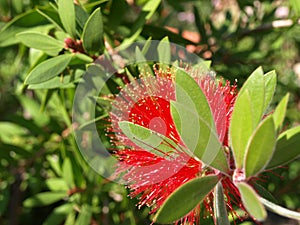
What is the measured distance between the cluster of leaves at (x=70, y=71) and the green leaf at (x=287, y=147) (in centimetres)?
39

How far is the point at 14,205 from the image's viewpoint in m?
1.64

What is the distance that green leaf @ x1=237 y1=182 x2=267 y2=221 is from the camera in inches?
18.8

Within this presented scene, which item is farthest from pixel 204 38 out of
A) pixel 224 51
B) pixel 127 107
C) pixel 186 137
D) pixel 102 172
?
pixel 186 137

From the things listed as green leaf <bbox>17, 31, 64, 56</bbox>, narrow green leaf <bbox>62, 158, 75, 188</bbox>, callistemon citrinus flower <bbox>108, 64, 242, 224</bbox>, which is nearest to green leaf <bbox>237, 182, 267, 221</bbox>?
callistemon citrinus flower <bbox>108, 64, 242, 224</bbox>

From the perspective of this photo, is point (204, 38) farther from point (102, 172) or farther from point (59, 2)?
point (59, 2)

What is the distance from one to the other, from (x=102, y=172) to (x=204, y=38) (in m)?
0.48

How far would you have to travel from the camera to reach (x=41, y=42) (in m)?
0.87

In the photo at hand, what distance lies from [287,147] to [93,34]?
42cm

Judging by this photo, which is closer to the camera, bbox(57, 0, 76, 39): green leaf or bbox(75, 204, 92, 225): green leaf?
bbox(57, 0, 76, 39): green leaf

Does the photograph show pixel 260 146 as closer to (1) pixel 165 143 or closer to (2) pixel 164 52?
(1) pixel 165 143

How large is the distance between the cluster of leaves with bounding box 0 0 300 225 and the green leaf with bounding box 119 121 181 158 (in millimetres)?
263

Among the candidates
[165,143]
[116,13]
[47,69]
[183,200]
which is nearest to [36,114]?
[116,13]

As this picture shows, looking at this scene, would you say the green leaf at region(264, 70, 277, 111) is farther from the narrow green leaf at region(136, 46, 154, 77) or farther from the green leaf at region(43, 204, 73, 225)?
the green leaf at region(43, 204, 73, 225)

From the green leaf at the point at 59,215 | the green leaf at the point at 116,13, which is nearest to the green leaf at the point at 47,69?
the green leaf at the point at 116,13
